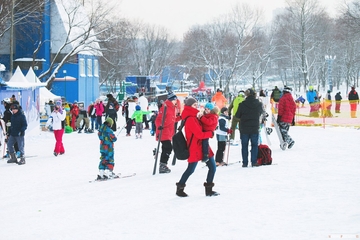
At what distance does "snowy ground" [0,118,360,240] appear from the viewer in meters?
8.09

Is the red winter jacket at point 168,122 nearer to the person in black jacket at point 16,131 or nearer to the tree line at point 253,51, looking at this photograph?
the person in black jacket at point 16,131

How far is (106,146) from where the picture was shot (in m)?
13.3

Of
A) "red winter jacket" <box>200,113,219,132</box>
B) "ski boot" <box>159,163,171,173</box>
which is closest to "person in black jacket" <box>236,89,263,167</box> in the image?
"ski boot" <box>159,163,171,173</box>

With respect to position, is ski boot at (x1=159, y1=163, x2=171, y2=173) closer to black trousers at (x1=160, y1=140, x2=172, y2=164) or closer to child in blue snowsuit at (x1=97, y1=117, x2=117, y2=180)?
black trousers at (x1=160, y1=140, x2=172, y2=164)

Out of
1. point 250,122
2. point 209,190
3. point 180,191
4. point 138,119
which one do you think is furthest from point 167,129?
point 138,119

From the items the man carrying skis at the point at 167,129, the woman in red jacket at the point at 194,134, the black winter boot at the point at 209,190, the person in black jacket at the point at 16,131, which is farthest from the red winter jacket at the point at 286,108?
the woman in red jacket at the point at 194,134

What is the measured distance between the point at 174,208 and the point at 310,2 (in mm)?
66180

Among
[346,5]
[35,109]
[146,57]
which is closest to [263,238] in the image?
[35,109]

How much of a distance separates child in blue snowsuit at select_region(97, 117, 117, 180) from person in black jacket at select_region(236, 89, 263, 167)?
8.52 feet

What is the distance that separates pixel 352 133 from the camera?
22.9 metres

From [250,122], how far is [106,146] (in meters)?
2.92

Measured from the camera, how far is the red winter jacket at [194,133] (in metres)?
9.85

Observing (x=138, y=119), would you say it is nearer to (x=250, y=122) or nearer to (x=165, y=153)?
(x=165, y=153)

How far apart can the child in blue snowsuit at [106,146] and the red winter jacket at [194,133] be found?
3.46 m
